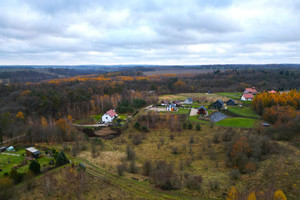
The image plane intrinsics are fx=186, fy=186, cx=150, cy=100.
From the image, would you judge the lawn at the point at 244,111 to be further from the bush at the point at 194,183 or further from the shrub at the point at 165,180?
the shrub at the point at 165,180

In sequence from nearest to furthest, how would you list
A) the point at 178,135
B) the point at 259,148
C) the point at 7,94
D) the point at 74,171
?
the point at 74,171, the point at 259,148, the point at 178,135, the point at 7,94

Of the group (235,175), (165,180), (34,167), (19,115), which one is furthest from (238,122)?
(19,115)

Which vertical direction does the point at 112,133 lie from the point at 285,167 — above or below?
below

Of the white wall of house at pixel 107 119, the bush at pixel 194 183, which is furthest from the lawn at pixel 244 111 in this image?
the bush at pixel 194 183

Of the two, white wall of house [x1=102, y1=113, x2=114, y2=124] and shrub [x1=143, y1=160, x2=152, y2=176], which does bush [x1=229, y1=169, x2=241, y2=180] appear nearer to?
shrub [x1=143, y1=160, x2=152, y2=176]

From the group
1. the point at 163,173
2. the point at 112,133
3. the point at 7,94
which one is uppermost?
the point at 7,94

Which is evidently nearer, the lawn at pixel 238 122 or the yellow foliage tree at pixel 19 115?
the lawn at pixel 238 122

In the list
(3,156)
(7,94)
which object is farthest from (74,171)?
(7,94)

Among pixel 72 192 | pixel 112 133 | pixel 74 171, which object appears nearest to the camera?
pixel 72 192

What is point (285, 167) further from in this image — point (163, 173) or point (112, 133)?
point (112, 133)

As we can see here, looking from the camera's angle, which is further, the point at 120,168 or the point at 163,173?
the point at 120,168
